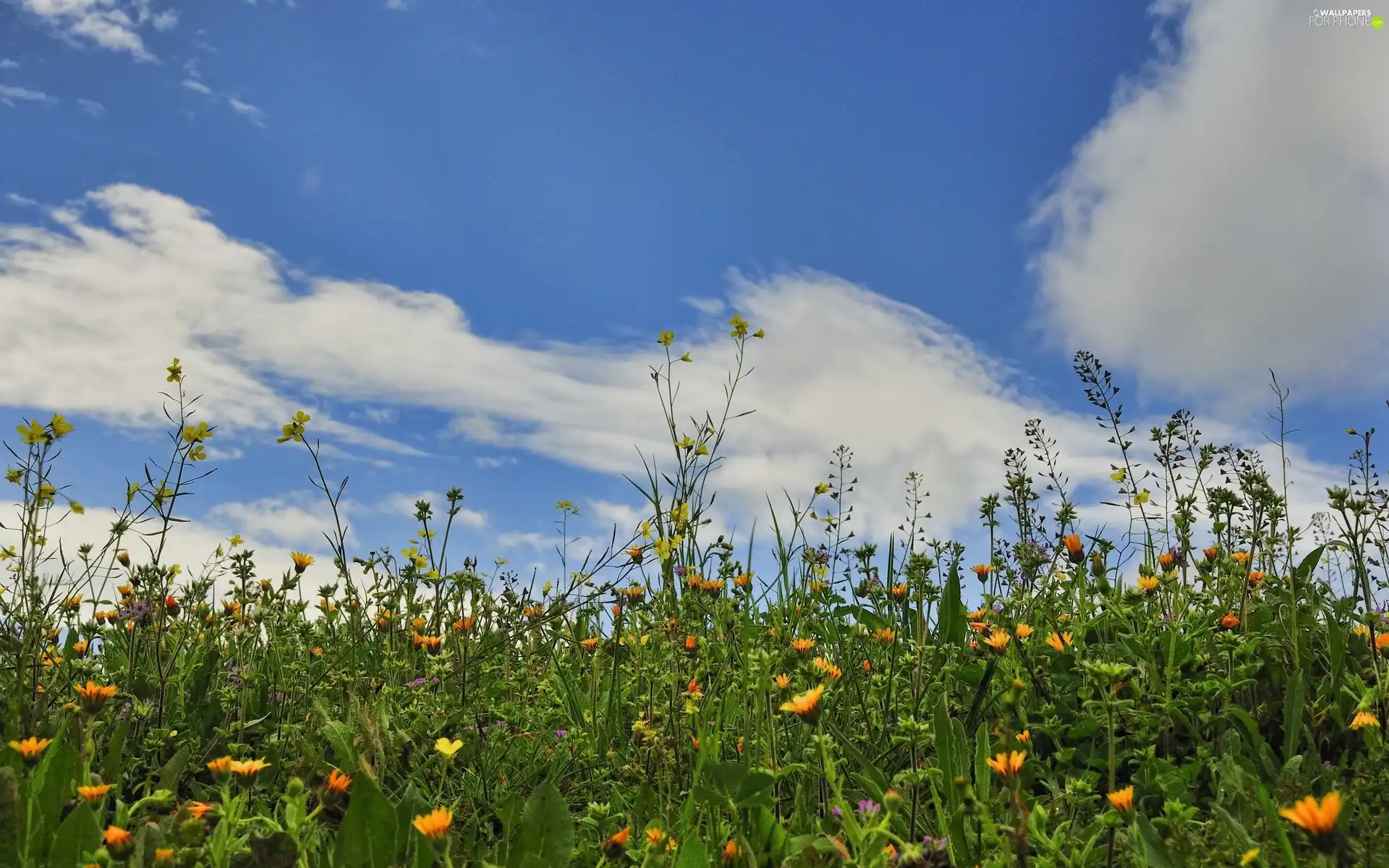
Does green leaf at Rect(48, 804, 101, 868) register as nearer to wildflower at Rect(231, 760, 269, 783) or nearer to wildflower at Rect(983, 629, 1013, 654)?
wildflower at Rect(231, 760, 269, 783)

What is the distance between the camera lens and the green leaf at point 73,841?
206 centimetres

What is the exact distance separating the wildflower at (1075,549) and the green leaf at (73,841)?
2.98 metres

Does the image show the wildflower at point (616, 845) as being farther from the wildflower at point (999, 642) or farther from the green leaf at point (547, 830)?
the wildflower at point (999, 642)

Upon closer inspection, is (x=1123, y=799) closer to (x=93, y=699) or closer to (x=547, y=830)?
(x=547, y=830)

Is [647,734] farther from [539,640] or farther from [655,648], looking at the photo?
[539,640]

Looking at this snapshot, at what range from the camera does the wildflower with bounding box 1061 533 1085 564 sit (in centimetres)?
333

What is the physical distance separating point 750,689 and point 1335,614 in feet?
7.44

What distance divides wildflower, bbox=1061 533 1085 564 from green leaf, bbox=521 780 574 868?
6.95 feet

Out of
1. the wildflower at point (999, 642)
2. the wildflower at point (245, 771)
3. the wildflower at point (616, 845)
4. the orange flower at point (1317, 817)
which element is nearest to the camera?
the orange flower at point (1317, 817)

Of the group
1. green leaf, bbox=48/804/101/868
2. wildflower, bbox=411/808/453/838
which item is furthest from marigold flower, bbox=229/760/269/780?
wildflower, bbox=411/808/453/838

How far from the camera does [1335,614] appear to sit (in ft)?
11.5

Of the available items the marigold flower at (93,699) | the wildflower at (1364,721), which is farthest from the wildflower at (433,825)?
the wildflower at (1364,721)

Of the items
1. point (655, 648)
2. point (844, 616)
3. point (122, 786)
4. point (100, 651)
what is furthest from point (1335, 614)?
point (100, 651)

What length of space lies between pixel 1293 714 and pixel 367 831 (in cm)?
248
